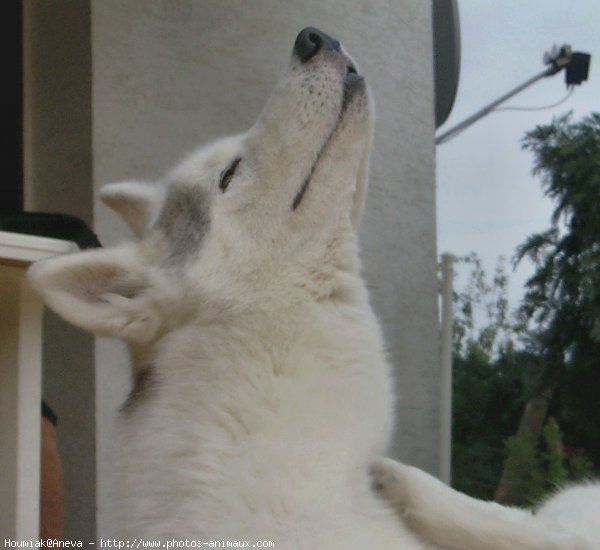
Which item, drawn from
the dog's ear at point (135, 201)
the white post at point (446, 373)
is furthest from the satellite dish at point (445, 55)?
the dog's ear at point (135, 201)

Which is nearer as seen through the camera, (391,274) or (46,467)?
(46,467)

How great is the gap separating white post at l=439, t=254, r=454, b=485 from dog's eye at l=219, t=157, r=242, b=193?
9.84ft

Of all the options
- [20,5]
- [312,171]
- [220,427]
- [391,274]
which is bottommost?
[220,427]

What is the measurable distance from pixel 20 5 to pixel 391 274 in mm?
2364

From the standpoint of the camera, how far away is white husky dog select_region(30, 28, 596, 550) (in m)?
2.04

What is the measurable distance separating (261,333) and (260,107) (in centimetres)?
277

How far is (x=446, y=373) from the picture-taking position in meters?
5.29

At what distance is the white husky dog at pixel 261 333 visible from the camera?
2.04 m

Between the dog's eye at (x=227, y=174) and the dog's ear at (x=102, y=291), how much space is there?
0.29m

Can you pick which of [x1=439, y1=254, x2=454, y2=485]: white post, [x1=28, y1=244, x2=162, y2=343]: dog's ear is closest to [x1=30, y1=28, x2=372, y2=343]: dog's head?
[x1=28, y1=244, x2=162, y2=343]: dog's ear

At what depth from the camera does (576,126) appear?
18.7 ft

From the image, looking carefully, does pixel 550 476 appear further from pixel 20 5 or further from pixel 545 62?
pixel 20 5

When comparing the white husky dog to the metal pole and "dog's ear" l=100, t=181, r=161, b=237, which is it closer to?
"dog's ear" l=100, t=181, r=161, b=237

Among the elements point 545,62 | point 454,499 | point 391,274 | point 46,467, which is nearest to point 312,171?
point 454,499
